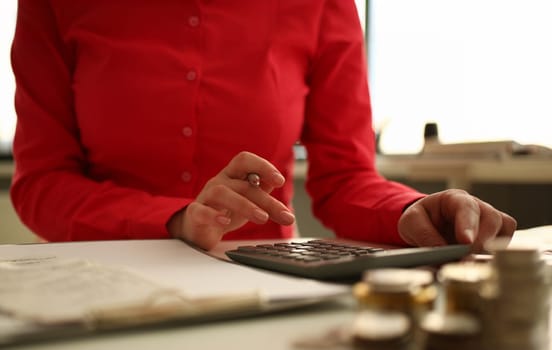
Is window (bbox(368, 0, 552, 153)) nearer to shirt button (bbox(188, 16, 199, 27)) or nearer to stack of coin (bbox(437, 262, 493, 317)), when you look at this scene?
shirt button (bbox(188, 16, 199, 27))

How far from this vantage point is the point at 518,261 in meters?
0.29

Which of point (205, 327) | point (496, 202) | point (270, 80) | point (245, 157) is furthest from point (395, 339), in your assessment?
point (496, 202)

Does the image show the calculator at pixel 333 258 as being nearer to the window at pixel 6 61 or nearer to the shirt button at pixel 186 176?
the shirt button at pixel 186 176

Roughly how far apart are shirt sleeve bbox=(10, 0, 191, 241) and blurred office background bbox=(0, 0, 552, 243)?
3.64ft

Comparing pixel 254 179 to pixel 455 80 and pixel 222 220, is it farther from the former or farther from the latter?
pixel 455 80

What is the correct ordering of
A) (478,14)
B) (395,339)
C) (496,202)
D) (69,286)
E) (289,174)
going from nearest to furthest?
(395,339), (69,286), (289,174), (496,202), (478,14)

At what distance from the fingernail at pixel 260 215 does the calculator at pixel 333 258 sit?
4cm

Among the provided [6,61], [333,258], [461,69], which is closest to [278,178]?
[333,258]

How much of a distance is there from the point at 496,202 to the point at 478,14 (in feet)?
2.20

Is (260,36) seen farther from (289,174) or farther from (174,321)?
(174,321)

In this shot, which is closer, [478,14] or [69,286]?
[69,286]

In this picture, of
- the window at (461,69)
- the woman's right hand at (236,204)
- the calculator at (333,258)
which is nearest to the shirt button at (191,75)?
the woman's right hand at (236,204)

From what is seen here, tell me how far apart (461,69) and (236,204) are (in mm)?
1787

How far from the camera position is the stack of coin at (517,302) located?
11.1 inches
